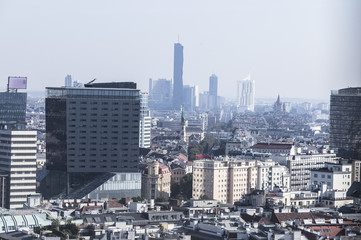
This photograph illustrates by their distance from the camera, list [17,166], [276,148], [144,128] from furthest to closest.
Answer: [144,128]
[276,148]
[17,166]

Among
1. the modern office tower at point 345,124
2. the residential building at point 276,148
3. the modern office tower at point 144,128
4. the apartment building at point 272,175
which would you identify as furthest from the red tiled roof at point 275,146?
the modern office tower at point 144,128

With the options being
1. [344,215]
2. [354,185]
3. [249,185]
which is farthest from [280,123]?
[344,215]

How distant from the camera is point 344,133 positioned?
8288 cm

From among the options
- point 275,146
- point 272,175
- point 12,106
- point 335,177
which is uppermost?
point 12,106

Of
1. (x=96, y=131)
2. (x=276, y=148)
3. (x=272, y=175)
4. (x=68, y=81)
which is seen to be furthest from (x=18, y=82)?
(x=68, y=81)

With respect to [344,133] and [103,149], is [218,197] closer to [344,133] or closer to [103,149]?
[103,149]

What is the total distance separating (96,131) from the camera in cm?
6562

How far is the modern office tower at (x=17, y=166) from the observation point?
60.4 m

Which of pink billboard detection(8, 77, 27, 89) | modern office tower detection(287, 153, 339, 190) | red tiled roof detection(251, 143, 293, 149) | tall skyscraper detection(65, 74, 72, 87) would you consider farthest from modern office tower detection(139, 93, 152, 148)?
tall skyscraper detection(65, 74, 72, 87)

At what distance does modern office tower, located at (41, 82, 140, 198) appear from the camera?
65.2 metres

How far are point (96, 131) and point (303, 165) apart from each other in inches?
680

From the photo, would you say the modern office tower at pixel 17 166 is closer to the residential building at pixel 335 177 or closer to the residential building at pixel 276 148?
the residential building at pixel 335 177

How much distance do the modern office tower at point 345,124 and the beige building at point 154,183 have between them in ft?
44.8

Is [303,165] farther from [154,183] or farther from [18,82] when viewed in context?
[18,82]
